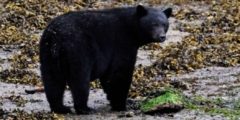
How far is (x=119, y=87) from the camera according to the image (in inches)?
372

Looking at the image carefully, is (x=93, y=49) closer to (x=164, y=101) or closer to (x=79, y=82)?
(x=79, y=82)

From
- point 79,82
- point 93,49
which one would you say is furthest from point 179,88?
point 79,82

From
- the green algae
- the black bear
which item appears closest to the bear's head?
the black bear

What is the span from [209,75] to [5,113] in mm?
5167

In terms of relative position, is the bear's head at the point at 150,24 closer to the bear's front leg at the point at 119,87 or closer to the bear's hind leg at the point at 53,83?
the bear's front leg at the point at 119,87

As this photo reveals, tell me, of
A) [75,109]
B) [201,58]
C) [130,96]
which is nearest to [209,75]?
[201,58]

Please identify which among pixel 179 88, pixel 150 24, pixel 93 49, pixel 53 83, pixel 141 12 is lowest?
pixel 179 88

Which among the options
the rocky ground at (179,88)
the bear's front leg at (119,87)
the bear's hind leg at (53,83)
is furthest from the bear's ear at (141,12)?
the bear's hind leg at (53,83)

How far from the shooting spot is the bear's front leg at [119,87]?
939cm

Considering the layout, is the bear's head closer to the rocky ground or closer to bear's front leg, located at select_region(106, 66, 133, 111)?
bear's front leg, located at select_region(106, 66, 133, 111)

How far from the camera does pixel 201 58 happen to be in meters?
13.9

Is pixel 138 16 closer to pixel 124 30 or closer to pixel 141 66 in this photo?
pixel 124 30

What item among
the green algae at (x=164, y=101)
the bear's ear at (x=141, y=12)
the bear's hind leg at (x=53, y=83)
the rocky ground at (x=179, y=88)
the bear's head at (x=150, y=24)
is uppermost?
the bear's ear at (x=141, y=12)

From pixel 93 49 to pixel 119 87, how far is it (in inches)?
33.7
